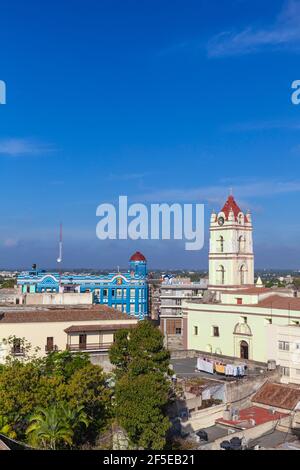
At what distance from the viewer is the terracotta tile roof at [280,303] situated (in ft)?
120

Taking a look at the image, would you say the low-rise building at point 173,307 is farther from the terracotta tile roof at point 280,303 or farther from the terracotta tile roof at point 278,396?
the terracotta tile roof at point 278,396

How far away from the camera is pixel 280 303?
37.5 m

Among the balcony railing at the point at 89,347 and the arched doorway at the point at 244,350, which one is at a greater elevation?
the balcony railing at the point at 89,347

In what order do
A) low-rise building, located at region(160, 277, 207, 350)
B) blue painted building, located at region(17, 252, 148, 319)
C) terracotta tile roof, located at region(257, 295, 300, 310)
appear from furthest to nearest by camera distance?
low-rise building, located at region(160, 277, 207, 350) → blue painted building, located at region(17, 252, 148, 319) → terracotta tile roof, located at region(257, 295, 300, 310)

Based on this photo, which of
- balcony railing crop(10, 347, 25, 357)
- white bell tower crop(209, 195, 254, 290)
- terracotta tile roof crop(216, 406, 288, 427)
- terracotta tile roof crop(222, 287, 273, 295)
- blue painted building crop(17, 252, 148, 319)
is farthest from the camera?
blue painted building crop(17, 252, 148, 319)

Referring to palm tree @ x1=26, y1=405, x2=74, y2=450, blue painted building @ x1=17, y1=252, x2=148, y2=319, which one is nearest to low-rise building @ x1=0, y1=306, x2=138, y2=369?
palm tree @ x1=26, y1=405, x2=74, y2=450

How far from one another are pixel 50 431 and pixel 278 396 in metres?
14.6

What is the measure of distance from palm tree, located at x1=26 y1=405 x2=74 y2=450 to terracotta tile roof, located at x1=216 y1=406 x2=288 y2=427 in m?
9.32

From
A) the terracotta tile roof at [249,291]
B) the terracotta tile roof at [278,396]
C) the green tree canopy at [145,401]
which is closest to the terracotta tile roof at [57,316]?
the terracotta tile roof at [278,396]

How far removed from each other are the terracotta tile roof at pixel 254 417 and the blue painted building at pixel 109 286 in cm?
2537

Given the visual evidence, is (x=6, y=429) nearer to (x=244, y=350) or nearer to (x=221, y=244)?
(x=244, y=350)

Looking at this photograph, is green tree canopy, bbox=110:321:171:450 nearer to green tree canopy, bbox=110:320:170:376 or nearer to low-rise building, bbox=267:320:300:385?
green tree canopy, bbox=110:320:170:376

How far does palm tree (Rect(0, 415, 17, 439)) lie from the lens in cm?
1706

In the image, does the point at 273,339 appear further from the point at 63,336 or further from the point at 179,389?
the point at 63,336
